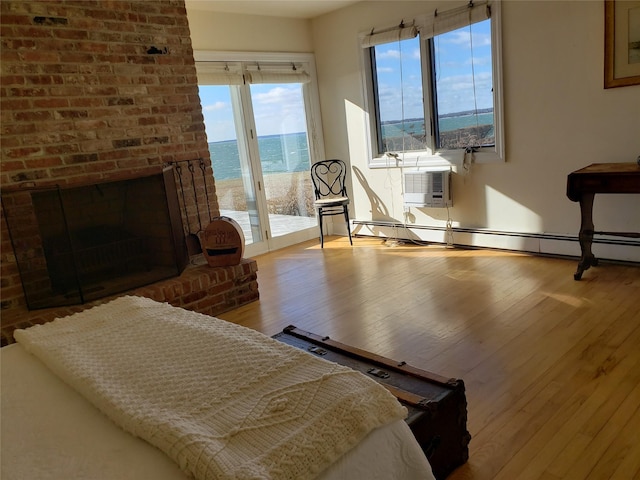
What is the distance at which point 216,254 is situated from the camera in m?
3.50

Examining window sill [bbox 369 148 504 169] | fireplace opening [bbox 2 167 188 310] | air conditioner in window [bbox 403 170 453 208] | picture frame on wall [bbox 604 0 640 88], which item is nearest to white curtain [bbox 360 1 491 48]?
picture frame on wall [bbox 604 0 640 88]

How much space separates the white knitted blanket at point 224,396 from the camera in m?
0.97

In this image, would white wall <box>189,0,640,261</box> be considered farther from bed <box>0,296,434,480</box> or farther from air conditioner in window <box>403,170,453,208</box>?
bed <box>0,296,434,480</box>

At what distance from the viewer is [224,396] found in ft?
3.81

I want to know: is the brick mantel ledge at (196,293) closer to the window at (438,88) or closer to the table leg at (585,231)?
the window at (438,88)

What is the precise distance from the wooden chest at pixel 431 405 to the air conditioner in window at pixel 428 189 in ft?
9.61

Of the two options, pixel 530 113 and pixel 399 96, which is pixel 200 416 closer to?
pixel 530 113

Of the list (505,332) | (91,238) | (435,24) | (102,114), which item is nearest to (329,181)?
(435,24)

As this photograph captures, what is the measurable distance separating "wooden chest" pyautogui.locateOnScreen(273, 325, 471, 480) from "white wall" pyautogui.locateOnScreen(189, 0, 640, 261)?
2648mm

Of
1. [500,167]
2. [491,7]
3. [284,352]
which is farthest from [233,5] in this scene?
[284,352]

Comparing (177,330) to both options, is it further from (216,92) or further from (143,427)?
(216,92)

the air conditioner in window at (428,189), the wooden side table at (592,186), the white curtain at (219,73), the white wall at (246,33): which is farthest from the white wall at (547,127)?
the white curtain at (219,73)

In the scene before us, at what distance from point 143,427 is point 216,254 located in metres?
2.50

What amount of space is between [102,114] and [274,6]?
2.25 meters
